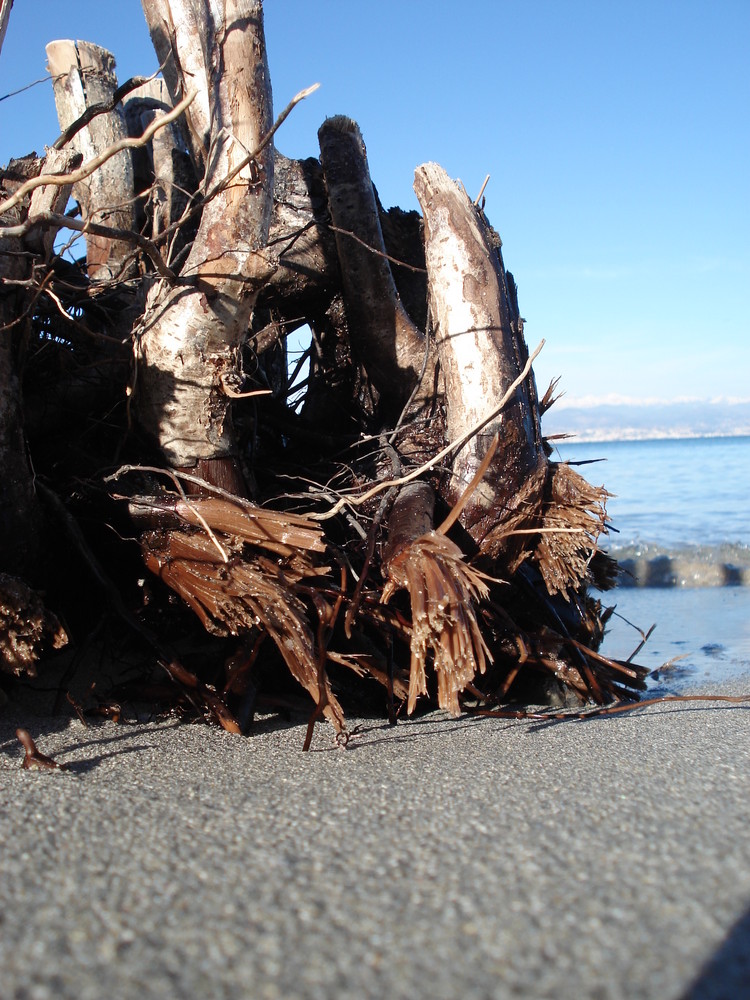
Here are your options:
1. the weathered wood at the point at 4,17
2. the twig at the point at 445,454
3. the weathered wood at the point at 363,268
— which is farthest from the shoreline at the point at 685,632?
the weathered wood at the point at 4,17

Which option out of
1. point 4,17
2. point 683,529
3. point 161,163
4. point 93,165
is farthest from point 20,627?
point 683,529

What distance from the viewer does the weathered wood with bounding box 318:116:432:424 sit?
134 inches

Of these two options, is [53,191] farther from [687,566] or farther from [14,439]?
[687,566]

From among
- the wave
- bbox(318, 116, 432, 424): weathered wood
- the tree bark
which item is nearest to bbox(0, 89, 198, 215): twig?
the tree bark

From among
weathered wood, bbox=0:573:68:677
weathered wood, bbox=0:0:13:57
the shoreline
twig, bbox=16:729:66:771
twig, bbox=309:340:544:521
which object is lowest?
the shoreline

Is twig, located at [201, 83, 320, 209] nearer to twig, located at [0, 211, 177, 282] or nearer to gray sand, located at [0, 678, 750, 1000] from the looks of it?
twig, located at [0, 211, 177, 282]

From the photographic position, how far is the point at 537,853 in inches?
47.5

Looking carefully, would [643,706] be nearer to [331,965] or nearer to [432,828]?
[432,828]

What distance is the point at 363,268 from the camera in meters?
3.40

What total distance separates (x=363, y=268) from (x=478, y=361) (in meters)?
0.81

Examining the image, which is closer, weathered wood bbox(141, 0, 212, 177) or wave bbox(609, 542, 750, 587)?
weathered wood bbox(141, 0, 212, 177)

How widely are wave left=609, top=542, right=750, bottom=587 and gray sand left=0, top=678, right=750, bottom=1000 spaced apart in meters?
7.24

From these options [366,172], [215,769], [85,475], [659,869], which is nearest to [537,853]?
[659,869]

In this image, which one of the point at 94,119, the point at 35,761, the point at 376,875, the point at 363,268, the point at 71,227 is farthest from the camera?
the point at 94,119
